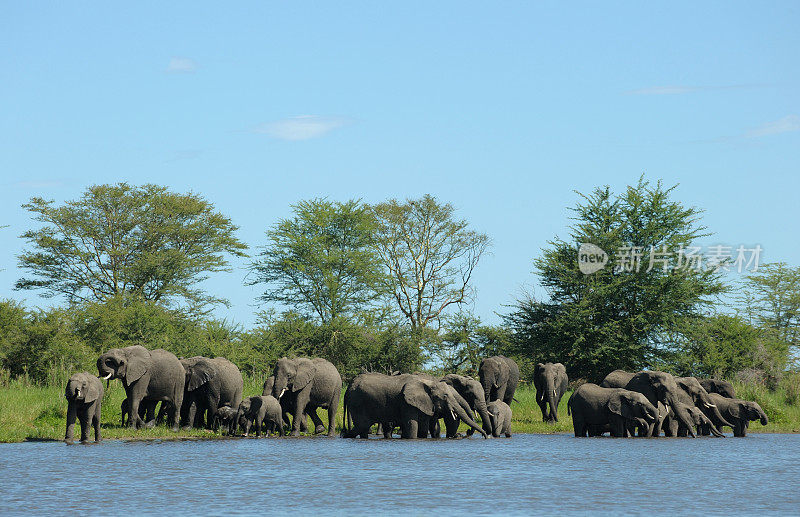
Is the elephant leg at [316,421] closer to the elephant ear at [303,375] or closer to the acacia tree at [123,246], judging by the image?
the elephant ear at [303,375]

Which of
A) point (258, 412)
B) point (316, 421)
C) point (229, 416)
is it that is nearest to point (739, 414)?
point (316, 421)

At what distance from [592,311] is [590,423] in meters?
17.8

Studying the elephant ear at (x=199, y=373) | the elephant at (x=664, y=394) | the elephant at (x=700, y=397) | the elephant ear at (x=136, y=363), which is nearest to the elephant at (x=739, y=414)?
the elephant at (x=700, y=397)

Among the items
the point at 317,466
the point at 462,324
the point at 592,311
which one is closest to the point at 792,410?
the point at 592,311

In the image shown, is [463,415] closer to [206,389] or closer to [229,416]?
[229,416]

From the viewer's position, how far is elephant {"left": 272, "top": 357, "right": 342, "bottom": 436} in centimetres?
2992

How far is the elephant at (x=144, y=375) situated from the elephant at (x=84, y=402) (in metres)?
2.66

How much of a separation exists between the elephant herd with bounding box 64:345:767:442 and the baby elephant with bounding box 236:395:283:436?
3cm

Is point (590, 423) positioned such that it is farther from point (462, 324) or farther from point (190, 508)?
point (462, 324)

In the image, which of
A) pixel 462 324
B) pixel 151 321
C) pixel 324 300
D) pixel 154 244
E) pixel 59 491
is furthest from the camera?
pixel 154 244

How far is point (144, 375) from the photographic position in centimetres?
2886

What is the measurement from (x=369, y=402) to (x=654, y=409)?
333 inches

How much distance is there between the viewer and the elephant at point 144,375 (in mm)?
28156

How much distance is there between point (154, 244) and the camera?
67.1 m
